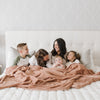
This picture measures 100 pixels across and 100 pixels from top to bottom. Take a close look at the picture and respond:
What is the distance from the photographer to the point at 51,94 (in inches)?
51.9

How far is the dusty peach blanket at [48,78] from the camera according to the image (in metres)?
1.48

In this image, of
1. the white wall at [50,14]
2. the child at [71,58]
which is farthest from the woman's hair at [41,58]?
the white wall at [50,14]

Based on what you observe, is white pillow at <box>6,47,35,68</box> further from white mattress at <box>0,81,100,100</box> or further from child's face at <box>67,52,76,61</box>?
white mattress at <box>0,81,100,100</box>

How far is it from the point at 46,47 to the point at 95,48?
74cm

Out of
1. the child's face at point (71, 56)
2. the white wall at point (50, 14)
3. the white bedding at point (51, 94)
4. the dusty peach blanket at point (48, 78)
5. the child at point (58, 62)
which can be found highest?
the white wall at point (50, 14)

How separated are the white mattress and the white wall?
4.46 ft

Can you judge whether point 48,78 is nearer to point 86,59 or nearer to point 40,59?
point 40,59

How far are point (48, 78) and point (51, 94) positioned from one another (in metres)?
0.30

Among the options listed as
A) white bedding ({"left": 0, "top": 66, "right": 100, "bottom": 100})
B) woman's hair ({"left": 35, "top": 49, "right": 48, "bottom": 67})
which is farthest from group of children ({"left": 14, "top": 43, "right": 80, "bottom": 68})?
white bedding ({"left": 0, "top": 66, "right": 100, "bottom": 100})

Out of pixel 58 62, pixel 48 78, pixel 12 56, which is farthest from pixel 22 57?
pixel 48 78

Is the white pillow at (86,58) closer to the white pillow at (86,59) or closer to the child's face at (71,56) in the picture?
the white pillow at (86,59)

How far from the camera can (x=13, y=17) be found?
2609mm

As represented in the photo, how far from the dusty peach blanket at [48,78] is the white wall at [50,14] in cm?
95

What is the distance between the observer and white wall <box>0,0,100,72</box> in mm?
2574
